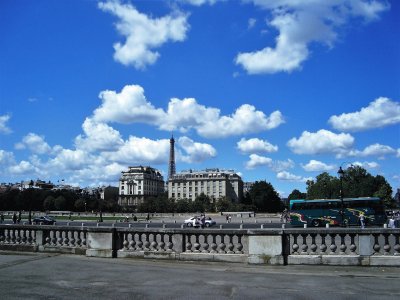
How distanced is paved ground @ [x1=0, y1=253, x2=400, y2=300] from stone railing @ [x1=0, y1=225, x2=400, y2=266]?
0.31 meters

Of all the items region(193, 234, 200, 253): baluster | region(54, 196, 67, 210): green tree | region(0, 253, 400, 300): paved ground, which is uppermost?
region(54, 196, 67, 210): green tree

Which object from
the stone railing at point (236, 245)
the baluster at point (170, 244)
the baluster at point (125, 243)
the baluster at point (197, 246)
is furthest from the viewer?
the baluster at point (125, 243)

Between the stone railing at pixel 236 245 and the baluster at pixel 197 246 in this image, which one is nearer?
the stone railing at pixel 236 245

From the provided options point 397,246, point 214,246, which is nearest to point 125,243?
point 214,246

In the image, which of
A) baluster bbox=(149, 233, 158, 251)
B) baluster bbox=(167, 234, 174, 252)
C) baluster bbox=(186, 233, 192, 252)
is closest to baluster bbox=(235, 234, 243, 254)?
baluster bbox=(186, 233, 192, 252)

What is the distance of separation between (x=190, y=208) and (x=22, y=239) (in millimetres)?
138303

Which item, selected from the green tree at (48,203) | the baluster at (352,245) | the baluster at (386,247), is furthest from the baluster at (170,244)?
the green tree at (48,203)

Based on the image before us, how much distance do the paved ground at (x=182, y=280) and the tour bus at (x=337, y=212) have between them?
38.7 metres

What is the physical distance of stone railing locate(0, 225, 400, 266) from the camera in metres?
11.1

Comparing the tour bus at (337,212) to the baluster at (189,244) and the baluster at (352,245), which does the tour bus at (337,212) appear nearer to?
the baluster at (352,245)

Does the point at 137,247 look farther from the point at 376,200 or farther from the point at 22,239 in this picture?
the point at 376,200

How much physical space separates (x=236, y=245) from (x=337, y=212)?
4033cm

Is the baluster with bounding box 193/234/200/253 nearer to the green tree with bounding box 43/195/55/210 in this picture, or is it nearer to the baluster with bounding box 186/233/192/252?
the baluster with bounding box 186/233/192/252

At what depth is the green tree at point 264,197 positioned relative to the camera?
170875 mm
